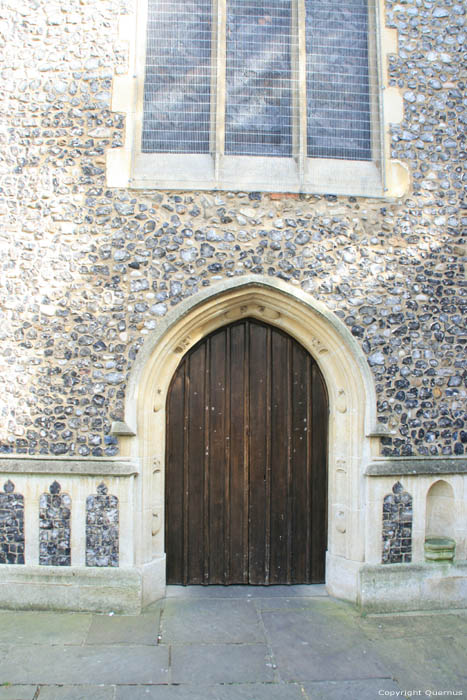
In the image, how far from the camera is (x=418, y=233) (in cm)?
458

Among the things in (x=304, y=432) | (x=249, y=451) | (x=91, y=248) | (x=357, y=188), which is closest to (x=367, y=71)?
(x=357, y=188)

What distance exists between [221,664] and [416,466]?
2.25 meters

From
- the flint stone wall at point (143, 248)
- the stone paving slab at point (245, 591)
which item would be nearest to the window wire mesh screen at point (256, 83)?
the flint stone wall at point (143, 248)

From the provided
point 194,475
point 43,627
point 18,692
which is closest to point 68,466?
point 194,475

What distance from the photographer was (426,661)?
3.53 metres

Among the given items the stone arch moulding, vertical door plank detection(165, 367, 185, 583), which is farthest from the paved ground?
the stone arch moulding

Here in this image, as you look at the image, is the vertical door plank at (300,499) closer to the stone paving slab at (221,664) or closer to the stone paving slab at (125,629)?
the stone paving slab at (221,664)

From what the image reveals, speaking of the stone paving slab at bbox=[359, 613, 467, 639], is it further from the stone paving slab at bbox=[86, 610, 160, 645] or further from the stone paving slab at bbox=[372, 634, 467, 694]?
the stone paving slab at bbox=[86, 610, 160, 645]

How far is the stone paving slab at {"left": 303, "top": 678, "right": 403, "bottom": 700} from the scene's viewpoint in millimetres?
3145

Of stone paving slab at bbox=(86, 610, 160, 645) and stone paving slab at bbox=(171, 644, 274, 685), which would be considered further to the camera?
stone paving slab at bbox=(86, 610, 160, 645)

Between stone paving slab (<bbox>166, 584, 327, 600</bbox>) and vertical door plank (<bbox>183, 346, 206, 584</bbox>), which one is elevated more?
vertical door plank (<bbox>183, 346, 206, 584</bbox>)

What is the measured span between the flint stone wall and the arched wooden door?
0.61 m

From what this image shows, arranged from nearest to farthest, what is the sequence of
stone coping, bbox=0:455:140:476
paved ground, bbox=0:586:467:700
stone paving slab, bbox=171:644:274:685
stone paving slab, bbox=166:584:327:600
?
paved ground, bbox=0:586:467:700
stone paving slab, bbox=171:644:274:685
stone coping, bbox=0:455:140:476
stone paving slab, bbox=166:584:327:600

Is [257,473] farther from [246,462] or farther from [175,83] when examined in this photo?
[175,83]
